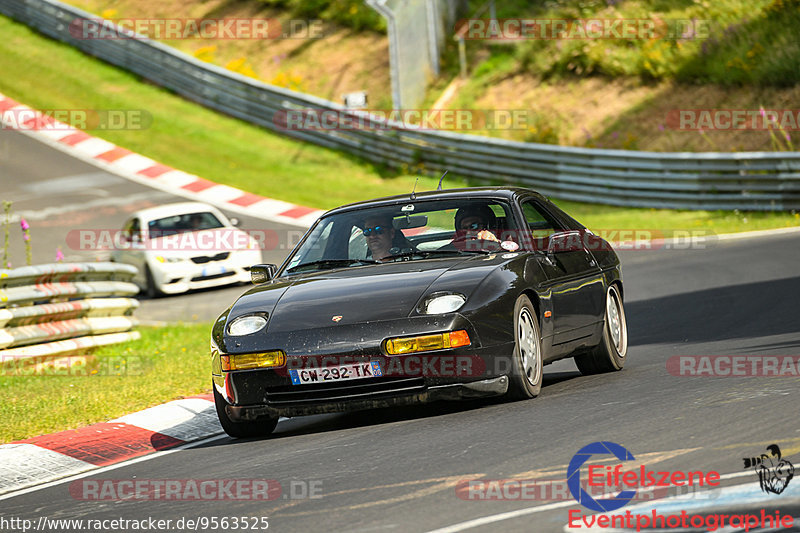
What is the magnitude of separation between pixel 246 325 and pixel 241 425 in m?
0.66

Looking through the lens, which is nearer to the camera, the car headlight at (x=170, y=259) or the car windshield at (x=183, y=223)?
the car headlight at (x=170, y=259)

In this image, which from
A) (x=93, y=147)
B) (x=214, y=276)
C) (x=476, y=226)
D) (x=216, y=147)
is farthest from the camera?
(x=216, y=147)

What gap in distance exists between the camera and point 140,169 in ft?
90.7

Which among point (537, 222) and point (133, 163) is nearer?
point (537, 222)

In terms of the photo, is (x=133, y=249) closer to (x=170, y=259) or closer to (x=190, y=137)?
(x=170, y=259)

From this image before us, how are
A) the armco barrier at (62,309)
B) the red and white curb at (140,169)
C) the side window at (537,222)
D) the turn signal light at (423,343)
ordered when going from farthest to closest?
the red and white curb at (140,169) < the armco barrier at (62,309) < the side window at (537,222) < the turn signal light at (423,343)

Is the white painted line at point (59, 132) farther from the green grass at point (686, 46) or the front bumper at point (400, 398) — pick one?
the front bumper at point (400, 398)

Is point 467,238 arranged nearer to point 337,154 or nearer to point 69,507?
point 69,507

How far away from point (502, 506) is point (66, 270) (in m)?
8.38

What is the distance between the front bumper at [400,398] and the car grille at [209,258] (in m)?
11.7

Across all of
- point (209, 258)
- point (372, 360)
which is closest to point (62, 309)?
point (372, 360)

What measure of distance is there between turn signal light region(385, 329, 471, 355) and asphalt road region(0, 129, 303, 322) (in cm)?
1031

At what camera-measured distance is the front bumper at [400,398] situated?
6.85 meters

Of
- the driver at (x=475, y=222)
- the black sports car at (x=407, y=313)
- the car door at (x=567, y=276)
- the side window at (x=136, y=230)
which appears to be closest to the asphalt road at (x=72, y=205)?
the side window at (x=136, y=230)
